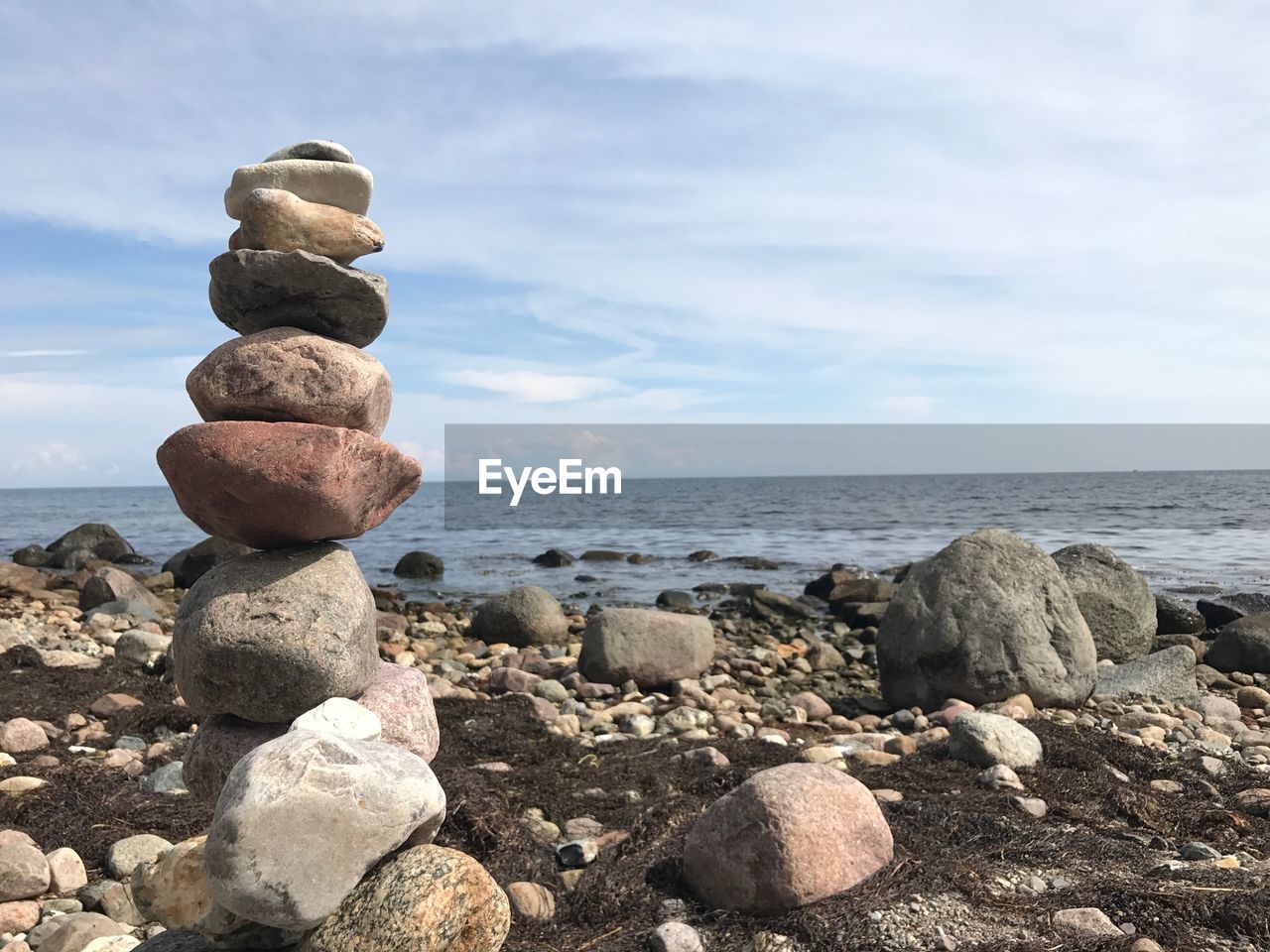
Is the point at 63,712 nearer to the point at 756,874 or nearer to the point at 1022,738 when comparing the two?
the point at 756,874

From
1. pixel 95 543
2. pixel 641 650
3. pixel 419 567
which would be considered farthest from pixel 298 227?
pixel 95 543

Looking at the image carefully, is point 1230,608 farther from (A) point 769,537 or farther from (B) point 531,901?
(A) point 769,537

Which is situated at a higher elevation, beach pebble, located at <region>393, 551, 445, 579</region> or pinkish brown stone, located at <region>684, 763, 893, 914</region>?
pinkish brown stone, located at <region>684, 763, 893, 914</region>

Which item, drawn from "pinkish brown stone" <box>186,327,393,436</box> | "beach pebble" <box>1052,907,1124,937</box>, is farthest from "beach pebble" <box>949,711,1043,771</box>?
"pinkish brown stone" <box>186,327,393,436</box>

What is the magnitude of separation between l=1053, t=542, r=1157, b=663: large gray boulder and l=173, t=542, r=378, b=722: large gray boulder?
10.5m

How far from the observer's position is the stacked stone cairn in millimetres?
3656

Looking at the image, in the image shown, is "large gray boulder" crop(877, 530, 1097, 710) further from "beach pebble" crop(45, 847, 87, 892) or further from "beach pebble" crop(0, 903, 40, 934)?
"beach pebble" crop(0, 903, 40, 934)

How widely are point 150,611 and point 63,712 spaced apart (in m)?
7.87

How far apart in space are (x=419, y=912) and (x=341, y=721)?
3.08ft

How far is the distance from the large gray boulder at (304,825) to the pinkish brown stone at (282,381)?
198cm

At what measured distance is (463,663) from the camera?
1300cm

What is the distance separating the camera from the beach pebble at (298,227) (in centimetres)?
527

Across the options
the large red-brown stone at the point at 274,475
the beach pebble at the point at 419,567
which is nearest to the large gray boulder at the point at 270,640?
the large red-brown stone at the point at 274,475

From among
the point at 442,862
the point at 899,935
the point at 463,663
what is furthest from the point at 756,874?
the point at 463,663
